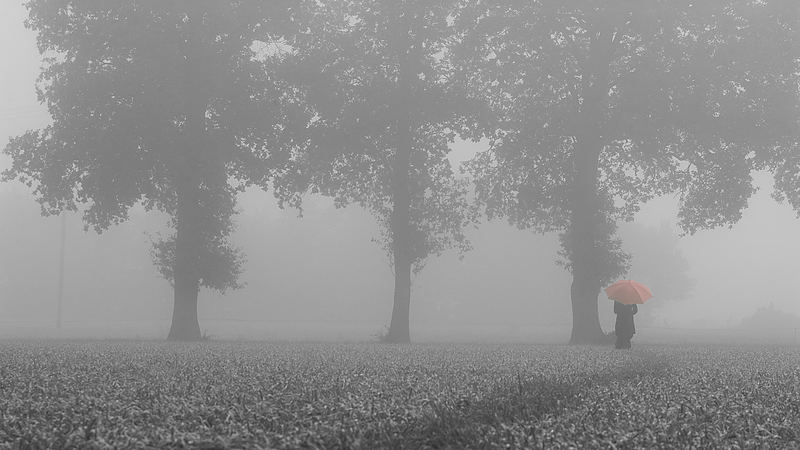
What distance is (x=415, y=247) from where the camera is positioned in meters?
34.3

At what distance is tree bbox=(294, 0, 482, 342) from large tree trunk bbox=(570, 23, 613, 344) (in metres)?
4.87

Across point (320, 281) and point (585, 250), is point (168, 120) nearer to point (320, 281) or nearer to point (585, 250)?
point (585, 250)

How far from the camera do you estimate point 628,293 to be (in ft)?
81.6

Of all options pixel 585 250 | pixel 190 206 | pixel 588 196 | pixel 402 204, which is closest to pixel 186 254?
pixel 190 206

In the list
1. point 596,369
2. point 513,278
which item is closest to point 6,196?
point 513,278

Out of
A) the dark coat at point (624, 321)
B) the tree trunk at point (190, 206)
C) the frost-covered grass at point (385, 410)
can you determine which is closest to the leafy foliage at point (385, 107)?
the tree trunk at point (190, 206)

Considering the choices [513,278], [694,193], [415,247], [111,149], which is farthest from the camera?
[513,278]

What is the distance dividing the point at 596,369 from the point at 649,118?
23.6 metres

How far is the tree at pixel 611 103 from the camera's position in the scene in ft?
105

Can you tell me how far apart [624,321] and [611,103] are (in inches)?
468

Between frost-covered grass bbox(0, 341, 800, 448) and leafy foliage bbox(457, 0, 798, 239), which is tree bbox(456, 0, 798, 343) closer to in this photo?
leafy foliage bbox(457, 0, 798, 239)

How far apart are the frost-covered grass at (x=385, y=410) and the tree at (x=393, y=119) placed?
82.0 feet

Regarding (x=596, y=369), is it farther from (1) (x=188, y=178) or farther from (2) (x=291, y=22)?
(2) (x=291, y=22)

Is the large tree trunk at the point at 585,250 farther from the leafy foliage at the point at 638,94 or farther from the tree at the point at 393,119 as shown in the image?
the tree at the point at 393,119
